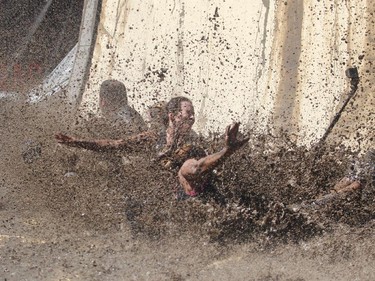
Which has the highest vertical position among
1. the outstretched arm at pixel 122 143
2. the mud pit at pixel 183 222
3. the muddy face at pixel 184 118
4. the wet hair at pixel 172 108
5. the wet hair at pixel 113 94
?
the wet hair at pixel 113 94

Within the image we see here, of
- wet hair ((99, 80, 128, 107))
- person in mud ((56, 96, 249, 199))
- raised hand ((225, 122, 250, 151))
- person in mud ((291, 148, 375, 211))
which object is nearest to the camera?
raised hand ((225, 122, 250, 151))

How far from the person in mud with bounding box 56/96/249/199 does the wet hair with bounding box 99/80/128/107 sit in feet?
4.69

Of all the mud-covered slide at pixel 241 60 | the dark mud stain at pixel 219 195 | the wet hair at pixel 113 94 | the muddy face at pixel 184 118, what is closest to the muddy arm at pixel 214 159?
the dark mud stain at pixel 219 195

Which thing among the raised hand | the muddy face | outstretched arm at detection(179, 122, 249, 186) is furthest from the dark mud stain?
the raised hand

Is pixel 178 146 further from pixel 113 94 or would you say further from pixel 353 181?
pixel 113 94

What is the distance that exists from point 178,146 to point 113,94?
2142 millimetres

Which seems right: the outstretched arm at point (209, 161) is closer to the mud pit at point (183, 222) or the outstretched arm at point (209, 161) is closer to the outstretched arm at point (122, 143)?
the mud pit at point (183, 222)

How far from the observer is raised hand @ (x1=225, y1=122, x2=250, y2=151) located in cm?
441

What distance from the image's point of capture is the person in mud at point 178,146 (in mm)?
5320

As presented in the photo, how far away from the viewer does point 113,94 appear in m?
7.67

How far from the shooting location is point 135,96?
7730 millimetres

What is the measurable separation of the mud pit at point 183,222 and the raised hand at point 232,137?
83cm

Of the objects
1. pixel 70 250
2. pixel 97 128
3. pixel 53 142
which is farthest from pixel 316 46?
pixel 70 250

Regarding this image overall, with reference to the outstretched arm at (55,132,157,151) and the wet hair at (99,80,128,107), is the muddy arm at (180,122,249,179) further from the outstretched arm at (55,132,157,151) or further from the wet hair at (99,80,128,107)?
the wet hair at (99,80,128,107)
